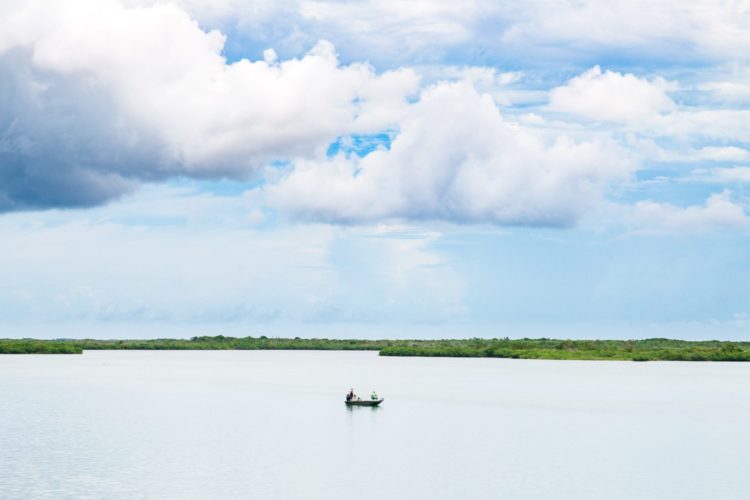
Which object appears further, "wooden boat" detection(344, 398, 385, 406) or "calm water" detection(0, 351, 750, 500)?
"wooden boat" detection(344, 398, 385, 406)

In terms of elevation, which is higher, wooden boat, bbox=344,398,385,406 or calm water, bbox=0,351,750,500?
wooden boat, bbox=344,398,385,406

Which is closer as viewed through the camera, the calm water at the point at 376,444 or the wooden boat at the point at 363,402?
the calm water at the point at 376,444

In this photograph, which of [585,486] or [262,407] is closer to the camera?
[585,486]

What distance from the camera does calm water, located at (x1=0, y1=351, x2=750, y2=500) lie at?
33.5 metres

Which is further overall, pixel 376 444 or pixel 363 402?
pixel 363 402

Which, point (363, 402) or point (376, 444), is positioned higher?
point (363, 402)

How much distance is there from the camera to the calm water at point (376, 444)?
33500 millimetres

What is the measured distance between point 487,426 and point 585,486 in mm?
18694

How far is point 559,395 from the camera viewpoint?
75062 millimetres

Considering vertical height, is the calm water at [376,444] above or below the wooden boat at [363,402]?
below

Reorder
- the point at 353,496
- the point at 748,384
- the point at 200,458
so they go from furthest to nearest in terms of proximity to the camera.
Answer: the point at 748,384
the point at 200,458
the point at 353,496

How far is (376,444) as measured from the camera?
45094 millimetres

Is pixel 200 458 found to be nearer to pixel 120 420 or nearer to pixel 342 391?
pixel 120 420

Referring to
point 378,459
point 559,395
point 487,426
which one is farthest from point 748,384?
point 378,459
